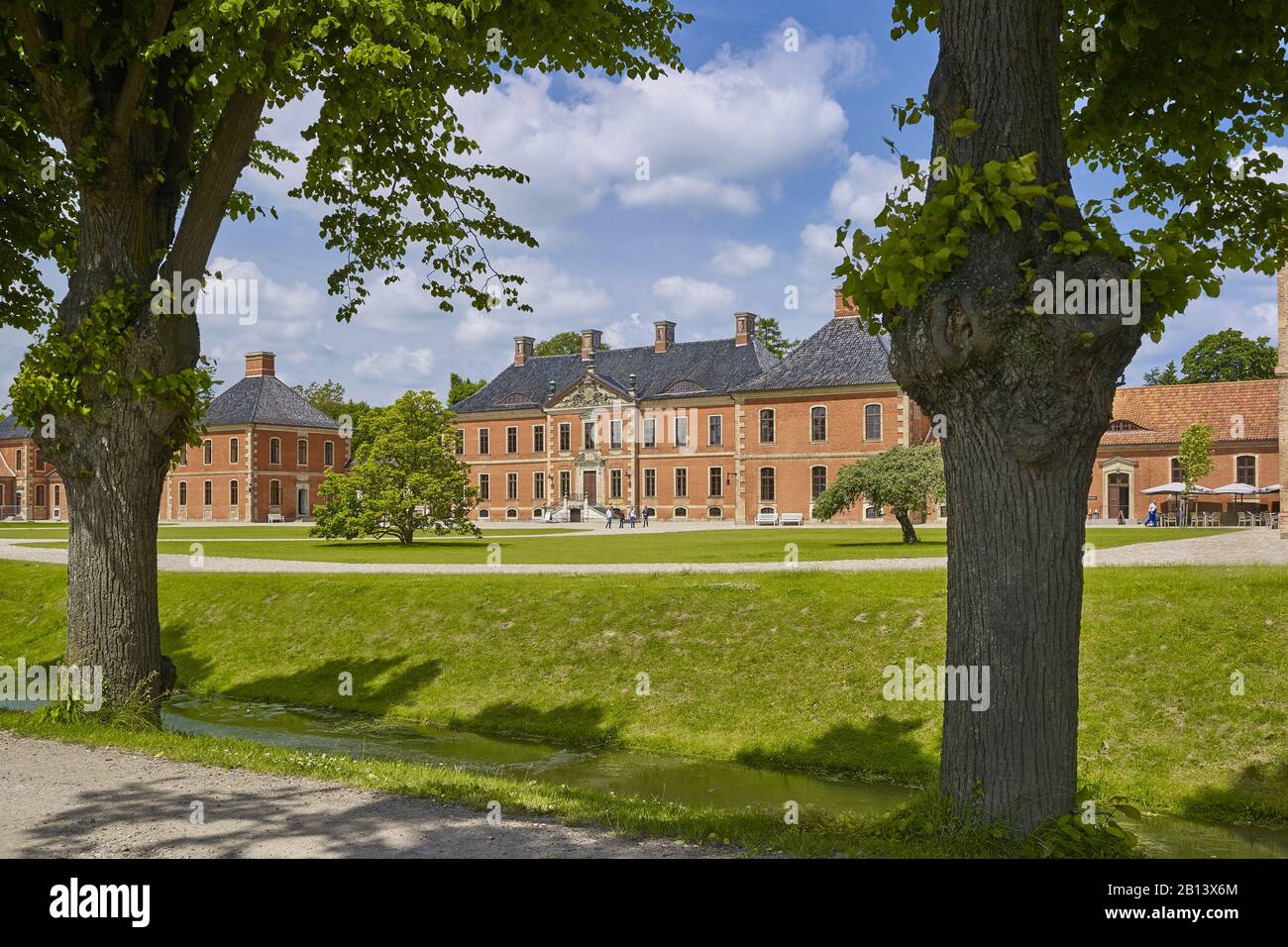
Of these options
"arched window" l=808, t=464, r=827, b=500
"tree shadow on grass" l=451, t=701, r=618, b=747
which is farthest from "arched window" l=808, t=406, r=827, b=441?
"tree shadow on grass" l=451, t=701, r=618, b=747

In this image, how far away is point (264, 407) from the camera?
6334cm

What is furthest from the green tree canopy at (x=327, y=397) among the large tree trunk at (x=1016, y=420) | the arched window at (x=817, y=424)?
the large tree trunk at (x=1016, y=420)

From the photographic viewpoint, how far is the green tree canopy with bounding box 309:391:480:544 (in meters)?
31.6

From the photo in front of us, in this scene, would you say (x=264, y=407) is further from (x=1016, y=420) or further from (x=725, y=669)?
(x=1016, y=420)

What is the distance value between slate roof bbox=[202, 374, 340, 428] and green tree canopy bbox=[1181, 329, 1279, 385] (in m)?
52.2

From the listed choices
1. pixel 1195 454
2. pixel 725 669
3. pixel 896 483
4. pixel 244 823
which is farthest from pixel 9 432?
pixel 244 823

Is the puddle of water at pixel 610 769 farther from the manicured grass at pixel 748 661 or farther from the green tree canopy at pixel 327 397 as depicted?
the green tree canopy at pixel 327 397

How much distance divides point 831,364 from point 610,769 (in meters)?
39.8

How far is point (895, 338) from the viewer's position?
5.25 metres

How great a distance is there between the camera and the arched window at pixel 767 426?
5009 cm

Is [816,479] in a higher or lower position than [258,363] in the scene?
lower

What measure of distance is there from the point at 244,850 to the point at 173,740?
130 inches

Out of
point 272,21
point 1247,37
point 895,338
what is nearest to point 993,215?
point 895,338
